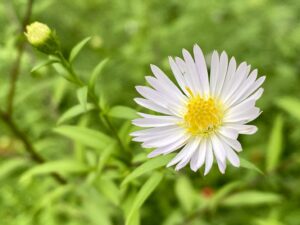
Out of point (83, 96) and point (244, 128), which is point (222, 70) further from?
point (83, 96)

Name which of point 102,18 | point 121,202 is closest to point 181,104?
point 121,202

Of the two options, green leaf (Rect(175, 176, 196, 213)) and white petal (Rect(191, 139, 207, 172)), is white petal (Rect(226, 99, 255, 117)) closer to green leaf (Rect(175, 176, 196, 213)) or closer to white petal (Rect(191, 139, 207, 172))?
white petal (Rect(191, 139, 207, 172))

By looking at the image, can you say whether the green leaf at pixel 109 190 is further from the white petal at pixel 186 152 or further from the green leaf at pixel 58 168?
the white petal at pixel 186 152

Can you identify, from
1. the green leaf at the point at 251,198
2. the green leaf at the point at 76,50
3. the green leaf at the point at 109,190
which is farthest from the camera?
the green leaf at the point at 251,198

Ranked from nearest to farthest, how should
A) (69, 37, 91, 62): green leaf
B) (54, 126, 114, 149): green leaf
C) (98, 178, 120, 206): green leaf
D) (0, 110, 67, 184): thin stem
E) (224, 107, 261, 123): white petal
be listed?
(224, 107, 261, 123): white petal < (69, 37, 91, 62): green leaf < (54, 126, 114, 149): green leaf < (98, 178, 120, 206): green leaf < (0, 110, 67, 184): thin stem

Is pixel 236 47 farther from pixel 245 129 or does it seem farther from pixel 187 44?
pixel 245 129

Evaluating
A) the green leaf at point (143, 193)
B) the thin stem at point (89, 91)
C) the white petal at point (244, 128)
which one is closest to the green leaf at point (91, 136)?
the thin stem at point (89, 91)

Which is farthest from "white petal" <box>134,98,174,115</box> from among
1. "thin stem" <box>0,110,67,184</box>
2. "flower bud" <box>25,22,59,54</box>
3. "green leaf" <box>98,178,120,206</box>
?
"thin stem" <box>0,110,67,184</box>
